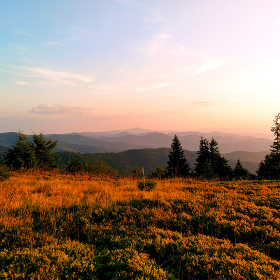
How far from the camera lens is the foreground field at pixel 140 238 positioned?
289cm

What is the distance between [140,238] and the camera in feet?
12.7

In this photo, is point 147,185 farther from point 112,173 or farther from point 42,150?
point 42,150

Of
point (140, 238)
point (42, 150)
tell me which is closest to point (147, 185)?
point (140, 238)

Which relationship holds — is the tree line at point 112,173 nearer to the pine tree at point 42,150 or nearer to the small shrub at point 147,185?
the pine tree at point 42,150

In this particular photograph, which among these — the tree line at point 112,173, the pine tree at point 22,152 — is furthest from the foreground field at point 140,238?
the pine tree at point 22,152

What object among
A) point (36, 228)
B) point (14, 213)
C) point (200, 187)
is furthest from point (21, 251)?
point (200, 187)

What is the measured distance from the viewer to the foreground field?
289cm

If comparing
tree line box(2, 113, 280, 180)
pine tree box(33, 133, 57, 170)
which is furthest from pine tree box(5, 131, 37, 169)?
pine tree box(33, 133, 57, 170)

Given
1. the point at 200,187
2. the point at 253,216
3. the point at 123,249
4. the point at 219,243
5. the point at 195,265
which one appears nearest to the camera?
the point at 195,265

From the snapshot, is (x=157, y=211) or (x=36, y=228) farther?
(x=157, y=211)

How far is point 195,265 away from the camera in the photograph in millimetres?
3029

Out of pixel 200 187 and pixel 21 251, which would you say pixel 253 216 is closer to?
pixel 200 187

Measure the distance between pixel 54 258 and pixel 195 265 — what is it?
276 centimetres

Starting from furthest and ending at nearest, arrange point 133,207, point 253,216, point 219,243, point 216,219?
point 133,207, point 253,216, point 216,219, point 219,243
